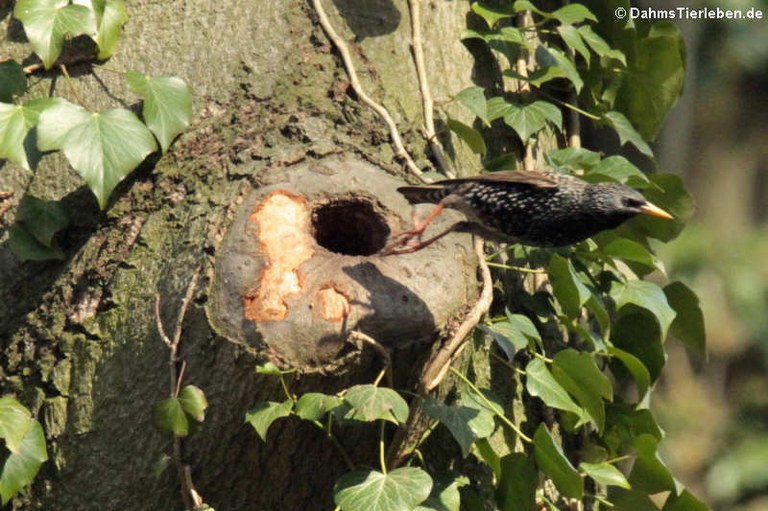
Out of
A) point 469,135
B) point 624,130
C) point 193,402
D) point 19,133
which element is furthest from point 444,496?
point 624,130

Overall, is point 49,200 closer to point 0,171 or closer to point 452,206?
point 0,171

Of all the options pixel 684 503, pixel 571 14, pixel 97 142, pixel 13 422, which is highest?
pixel 571 14

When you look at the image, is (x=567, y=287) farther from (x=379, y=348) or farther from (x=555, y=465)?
(x=379, y=348)

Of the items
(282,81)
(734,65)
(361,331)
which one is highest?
(282,81)

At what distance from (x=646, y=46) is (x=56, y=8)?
197cm

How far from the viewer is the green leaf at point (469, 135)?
11.2 feet

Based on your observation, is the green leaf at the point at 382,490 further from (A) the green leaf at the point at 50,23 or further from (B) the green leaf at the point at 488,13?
(B) the green leaf at the point at 488,13

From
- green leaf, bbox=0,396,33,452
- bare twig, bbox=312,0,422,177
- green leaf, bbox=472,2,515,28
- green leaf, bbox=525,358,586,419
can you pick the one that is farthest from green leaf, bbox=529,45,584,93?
green leaf, bbox=0,396,33,452

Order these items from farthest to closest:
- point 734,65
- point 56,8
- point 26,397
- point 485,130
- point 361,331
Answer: point 734,65 → point 485,130 → point 56,8 → point 26,397 → point 361,331

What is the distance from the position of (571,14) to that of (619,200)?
645 millimetres

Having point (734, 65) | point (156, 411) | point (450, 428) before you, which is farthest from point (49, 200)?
point (734, 65)

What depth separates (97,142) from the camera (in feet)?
9.77

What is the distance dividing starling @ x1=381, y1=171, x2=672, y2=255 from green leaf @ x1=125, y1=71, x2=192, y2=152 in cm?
76

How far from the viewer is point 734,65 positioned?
8.23 m
